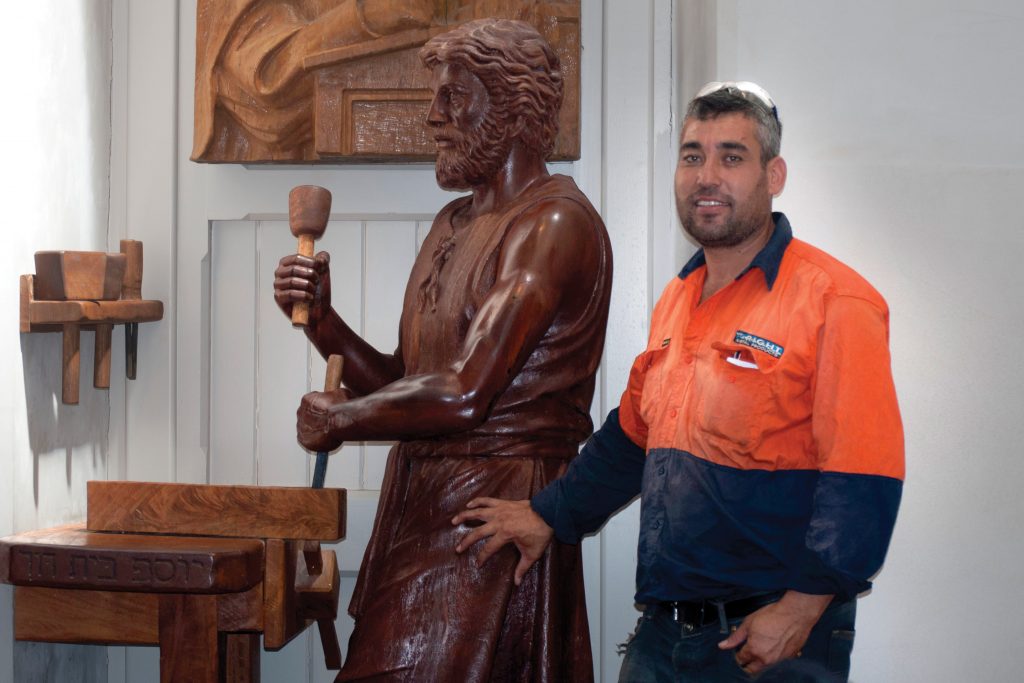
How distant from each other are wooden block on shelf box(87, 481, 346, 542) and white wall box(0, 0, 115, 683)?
0.40 m

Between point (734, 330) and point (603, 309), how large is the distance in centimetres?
42

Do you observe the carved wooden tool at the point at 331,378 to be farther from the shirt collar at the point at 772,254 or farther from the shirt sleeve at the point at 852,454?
the shirt sleeve at the point at 852,454

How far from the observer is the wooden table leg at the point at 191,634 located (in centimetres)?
188

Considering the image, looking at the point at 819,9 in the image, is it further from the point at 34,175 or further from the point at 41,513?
the point at 41,513

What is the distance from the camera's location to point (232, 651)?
2049mm

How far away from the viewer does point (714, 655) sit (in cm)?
156

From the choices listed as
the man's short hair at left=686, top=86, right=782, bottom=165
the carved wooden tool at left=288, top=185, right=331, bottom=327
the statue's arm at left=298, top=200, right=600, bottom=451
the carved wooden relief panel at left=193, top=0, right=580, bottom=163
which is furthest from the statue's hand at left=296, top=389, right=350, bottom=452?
the carved wooden relief panel at left=193, top=0, right=580, bottom=163

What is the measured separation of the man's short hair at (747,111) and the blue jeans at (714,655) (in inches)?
24.3

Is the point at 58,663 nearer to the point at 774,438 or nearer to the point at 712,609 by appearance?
the point at 712,609

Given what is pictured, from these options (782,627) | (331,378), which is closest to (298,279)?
(331,378)

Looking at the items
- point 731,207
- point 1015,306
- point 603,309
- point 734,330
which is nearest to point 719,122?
point 731,207

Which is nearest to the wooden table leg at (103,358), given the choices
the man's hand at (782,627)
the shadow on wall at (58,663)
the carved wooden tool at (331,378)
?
the shadow on wall at (58,663)

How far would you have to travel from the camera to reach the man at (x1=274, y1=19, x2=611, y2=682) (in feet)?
5.92

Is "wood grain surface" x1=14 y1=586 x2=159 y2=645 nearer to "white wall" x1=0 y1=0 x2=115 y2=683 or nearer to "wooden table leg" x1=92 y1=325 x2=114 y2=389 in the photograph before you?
"white wall" x1=0 y1=0 x2=115 y2=683
